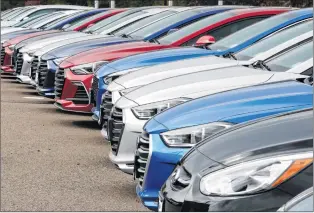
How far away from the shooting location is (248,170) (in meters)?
4.14

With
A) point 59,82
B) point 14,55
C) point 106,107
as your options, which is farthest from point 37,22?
point 106,107

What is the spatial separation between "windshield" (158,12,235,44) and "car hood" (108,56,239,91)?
2510 mm

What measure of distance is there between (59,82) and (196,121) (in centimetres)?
612

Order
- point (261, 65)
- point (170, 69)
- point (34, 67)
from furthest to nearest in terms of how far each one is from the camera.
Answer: point (34, 67) → point (170, 69) → point (261, 65)

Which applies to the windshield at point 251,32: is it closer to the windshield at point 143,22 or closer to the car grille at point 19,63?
the windshield at point 143,22

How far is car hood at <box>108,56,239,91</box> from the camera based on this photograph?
8146mm

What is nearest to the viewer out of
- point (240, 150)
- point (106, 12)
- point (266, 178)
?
point (266, 178)

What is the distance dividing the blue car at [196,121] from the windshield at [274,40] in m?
2.29

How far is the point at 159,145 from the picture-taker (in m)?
5.82

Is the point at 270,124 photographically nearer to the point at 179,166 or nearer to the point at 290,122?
the point at 290,122

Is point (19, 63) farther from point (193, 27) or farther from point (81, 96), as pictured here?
point (193, 27)

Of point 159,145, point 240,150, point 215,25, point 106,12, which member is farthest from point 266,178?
point 106,12

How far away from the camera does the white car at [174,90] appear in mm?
6887

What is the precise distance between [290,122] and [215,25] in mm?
6597
